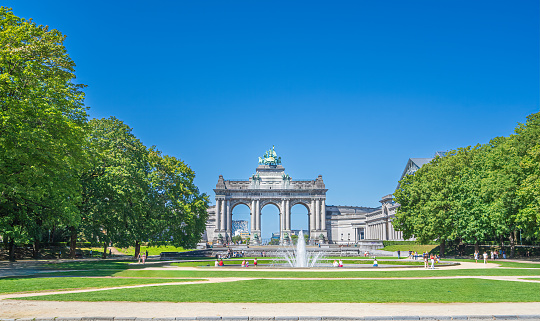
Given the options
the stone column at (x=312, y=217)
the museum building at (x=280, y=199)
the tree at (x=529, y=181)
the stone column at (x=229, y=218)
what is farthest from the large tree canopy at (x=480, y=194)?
the stone column at (x=229, y=218)

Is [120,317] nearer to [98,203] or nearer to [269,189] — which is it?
[98,203]

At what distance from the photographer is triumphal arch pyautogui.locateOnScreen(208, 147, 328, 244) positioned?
123 meters

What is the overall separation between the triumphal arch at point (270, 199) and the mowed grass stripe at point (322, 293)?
10049 cm

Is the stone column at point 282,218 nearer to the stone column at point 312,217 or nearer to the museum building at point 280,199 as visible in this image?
the museum building at point 280,199

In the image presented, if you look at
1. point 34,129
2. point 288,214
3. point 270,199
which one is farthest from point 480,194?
point 270,199

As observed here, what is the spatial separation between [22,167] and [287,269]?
1925 centimetres

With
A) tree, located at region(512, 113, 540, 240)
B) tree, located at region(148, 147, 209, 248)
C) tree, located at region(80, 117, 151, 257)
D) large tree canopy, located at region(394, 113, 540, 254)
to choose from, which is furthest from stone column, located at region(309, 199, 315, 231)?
tree, located at region(80, 117, 151, 257)

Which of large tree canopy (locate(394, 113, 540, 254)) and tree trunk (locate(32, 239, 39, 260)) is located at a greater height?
large tree canopy (locate(394, 113, 540, 254))

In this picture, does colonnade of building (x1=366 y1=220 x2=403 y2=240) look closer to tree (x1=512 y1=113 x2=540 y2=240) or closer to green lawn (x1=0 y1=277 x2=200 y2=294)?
tree (x1=512 y1=113 x2=540 y2=240)

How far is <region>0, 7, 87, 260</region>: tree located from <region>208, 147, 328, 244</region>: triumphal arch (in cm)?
9022

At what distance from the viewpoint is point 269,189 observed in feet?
412

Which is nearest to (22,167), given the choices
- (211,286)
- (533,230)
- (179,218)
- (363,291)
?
(211,286)

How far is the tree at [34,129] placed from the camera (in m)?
27.6

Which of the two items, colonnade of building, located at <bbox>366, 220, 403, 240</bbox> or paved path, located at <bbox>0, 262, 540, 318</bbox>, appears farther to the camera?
colonnade of building, located at <bbox>366, 220, 403, 240</bbox>
